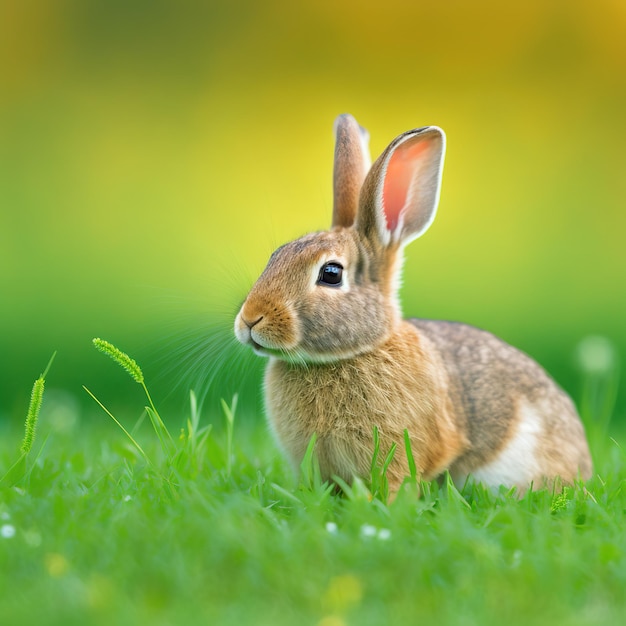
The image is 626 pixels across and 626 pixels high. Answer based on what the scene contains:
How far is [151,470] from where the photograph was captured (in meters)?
4.46

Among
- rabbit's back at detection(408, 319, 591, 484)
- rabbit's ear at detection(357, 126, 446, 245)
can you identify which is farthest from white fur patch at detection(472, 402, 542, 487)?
rabbit's ear at detection(357, 126, 446, 245)

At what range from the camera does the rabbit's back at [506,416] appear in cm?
494

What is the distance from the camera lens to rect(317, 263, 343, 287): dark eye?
4.63 meters

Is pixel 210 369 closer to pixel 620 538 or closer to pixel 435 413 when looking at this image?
pixel 435 413

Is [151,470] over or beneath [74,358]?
over

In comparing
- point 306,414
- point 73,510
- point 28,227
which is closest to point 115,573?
point 73,510

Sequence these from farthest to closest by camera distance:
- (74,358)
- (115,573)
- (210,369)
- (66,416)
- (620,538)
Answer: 1. (74,358)
2. (66,416)
3. (210,369)
4. (620,538)
5. (115,573)

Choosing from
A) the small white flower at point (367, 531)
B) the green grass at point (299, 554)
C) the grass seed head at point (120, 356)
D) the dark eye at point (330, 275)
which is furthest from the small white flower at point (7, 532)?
the dark eye at point (330, 275)

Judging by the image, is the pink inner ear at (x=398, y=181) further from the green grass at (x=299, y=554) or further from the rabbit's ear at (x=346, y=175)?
the green grass at (x=299, y=554)

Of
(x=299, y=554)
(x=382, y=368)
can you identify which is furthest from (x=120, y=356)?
(x=299, y=554)

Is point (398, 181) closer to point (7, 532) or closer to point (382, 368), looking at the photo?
point (382, 368)

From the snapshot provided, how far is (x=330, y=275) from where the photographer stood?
4.64 m

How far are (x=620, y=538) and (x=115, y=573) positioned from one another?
5.85 ft

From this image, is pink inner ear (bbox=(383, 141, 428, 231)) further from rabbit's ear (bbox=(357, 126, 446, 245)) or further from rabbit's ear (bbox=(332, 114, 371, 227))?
rabbit's ear (bbox=(332, 114, 371, 227))
